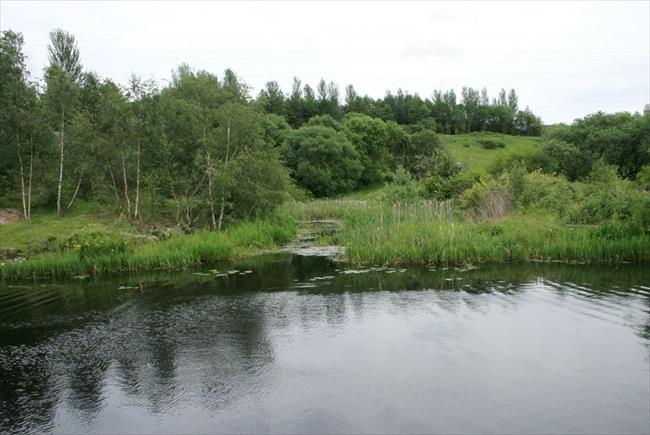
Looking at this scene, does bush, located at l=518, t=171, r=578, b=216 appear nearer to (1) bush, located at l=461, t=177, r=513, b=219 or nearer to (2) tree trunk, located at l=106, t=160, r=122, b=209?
(1) bush, located at l=461, t=177, r=513, b=219

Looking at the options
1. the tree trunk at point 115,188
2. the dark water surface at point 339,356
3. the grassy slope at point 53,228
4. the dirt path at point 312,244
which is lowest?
the dark water surface at point 339,356

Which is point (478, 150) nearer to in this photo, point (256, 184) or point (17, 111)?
point (256, 184)

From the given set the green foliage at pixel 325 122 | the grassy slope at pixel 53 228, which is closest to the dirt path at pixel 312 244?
the grassy slope at pixel 53 228

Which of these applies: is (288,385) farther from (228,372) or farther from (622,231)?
(622,231)

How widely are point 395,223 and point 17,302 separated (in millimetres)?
14638

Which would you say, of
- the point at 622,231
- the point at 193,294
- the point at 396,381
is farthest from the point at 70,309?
the point at 622,231

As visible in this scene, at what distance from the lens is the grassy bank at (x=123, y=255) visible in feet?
69.5

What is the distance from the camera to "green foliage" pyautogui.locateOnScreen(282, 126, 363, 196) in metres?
65.7

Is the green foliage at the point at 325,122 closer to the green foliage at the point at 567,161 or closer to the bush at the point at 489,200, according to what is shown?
the green foliage at the point at 567,161

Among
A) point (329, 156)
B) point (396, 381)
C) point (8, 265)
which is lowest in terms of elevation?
point (396, 381)

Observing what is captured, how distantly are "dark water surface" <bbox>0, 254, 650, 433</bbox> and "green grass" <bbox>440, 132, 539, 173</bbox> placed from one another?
30.5 meters

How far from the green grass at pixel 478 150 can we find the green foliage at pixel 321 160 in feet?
44.6

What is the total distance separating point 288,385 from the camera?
966 centimetres

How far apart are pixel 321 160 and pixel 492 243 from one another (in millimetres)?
47873
